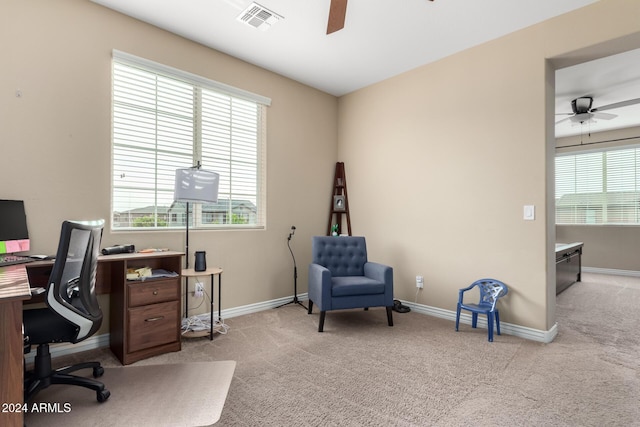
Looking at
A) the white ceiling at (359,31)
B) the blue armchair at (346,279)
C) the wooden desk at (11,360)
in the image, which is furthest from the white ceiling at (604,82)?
the wooden desk at (11,360)

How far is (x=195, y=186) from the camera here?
3.04m

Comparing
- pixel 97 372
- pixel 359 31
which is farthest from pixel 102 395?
pixel 359 31

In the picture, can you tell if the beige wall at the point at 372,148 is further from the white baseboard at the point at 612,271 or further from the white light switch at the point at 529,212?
the white baseboard at the point at 612,271

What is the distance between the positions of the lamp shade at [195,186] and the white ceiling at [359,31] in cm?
145

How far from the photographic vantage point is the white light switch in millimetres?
3047

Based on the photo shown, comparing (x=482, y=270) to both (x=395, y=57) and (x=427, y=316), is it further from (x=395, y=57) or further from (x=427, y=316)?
(x=395, y=57)

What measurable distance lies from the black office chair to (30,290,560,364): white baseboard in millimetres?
600

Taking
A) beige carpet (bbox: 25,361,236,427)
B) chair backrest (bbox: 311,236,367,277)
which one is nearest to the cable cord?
beige carpet (bbox: 25,361,236,427)

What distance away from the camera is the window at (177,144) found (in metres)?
3.01

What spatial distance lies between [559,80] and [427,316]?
137 inches

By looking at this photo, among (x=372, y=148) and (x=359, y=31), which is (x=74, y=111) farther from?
(x=372, y=148)

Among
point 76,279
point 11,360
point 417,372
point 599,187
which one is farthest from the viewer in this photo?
point 599,187

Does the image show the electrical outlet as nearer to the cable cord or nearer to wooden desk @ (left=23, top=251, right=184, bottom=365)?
the cable cord

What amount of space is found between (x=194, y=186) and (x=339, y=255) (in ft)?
5.96
